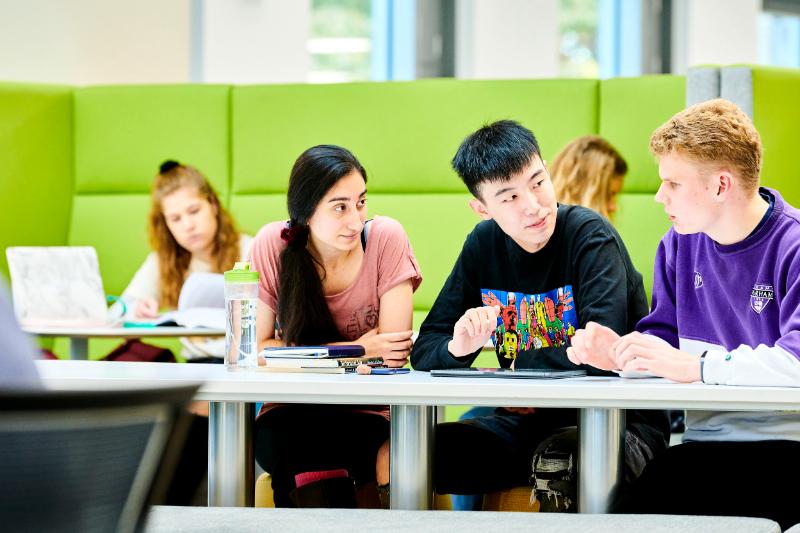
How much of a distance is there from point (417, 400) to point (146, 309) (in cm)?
211

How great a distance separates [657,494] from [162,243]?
8.13 feet

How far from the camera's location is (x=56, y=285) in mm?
3445

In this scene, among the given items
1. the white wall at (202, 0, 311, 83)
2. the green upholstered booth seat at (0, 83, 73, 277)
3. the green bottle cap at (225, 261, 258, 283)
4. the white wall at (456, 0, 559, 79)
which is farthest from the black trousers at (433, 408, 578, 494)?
the white wall at (456, 0, 559, 79)

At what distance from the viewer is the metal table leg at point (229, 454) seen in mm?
1798

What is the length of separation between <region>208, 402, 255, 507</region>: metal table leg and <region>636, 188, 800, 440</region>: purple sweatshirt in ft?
2.45

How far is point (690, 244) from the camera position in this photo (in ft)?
6.61

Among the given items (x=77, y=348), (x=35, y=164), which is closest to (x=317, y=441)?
(x=77, y=348)

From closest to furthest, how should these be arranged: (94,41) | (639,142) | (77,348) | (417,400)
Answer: (417,400) → (77,348) → (639,142) → (94,41)

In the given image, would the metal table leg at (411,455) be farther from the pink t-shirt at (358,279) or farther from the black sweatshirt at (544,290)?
the pink t-shirt at (358,279)

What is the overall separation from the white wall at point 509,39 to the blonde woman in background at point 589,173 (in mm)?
2083

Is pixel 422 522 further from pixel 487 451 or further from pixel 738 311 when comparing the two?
pixel 738 311

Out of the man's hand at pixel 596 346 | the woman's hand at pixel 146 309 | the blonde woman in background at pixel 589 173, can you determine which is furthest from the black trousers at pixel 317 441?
the blonde woman in background at pixel 589 173

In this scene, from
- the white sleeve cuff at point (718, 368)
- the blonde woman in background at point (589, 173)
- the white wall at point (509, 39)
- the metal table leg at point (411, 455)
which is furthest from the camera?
the white wall at point (509, 39)

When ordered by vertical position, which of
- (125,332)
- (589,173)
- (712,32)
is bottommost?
(125,332)
